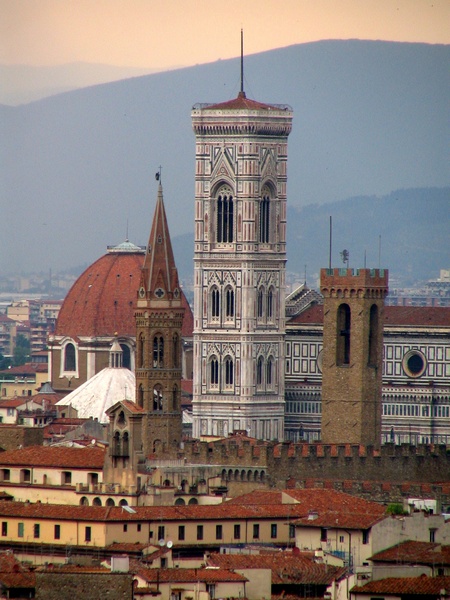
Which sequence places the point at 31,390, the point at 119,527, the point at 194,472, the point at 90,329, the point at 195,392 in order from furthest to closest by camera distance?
the point at 31,390
the point at 90,329
the point at 195,392
the point at 194,472
the point at 119,527

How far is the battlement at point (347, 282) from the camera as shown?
414 feet

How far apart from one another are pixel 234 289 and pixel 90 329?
904 inches

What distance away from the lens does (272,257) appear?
144 metres

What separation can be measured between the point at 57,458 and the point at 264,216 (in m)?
42.5

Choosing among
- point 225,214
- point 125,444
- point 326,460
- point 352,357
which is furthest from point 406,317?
point 125,444

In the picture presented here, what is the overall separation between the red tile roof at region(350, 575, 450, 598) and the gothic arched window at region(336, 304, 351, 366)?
52523mm

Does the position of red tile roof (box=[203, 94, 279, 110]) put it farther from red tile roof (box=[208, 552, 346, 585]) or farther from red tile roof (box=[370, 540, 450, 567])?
red tile roof (box=[208, 552, 346, 585])

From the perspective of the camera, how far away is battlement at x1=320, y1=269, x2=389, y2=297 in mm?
126312

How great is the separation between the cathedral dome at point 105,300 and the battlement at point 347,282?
120 feet

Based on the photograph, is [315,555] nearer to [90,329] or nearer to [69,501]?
[69,501]

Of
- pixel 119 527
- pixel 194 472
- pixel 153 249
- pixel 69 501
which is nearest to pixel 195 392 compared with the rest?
pixel 153 249

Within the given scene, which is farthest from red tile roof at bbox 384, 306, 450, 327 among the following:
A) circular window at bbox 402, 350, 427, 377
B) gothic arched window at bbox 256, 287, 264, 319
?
gothic arched window at bbox 256, 287, 264, 319

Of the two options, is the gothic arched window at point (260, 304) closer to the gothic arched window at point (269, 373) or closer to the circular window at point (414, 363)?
the gothic arched window at point (269, 373)

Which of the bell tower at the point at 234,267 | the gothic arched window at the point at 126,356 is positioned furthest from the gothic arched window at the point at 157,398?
the gothic arched window at the point at 126,356
